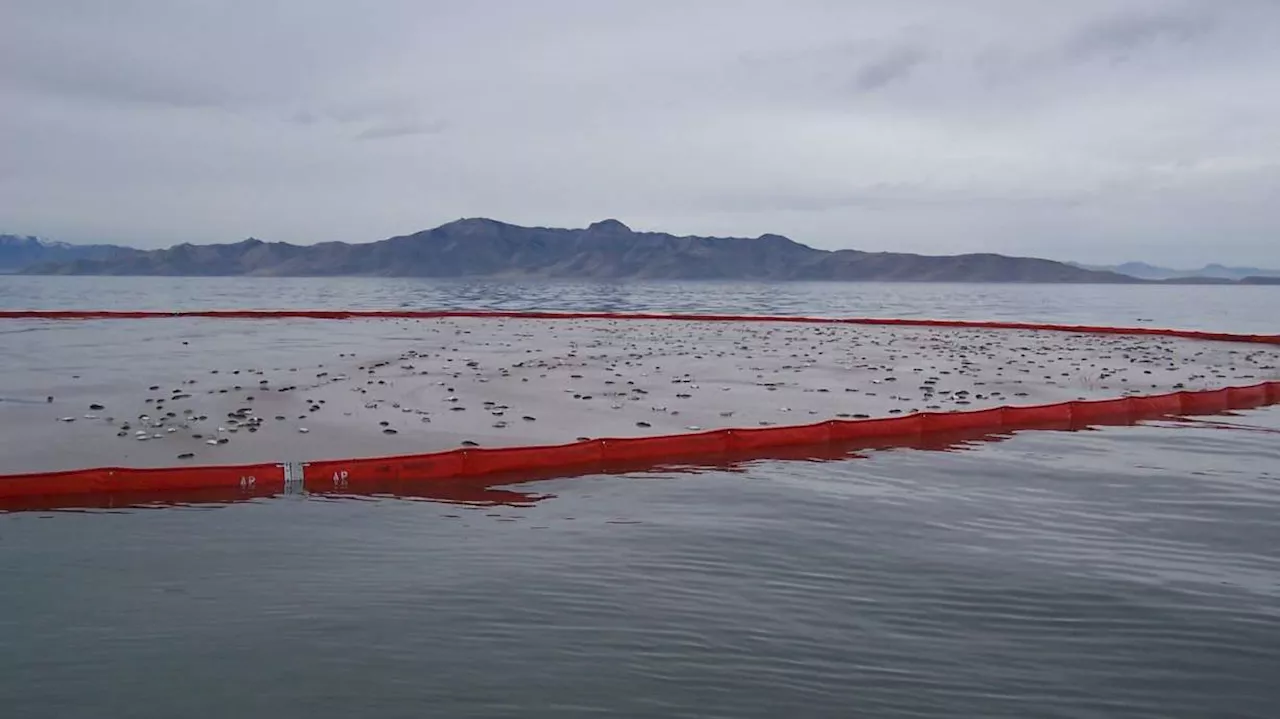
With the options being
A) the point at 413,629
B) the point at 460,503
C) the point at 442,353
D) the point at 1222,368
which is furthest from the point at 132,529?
the point at 1222,368

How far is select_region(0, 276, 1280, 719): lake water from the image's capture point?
6.68 m

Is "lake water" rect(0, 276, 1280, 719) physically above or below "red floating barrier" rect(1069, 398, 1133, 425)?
below

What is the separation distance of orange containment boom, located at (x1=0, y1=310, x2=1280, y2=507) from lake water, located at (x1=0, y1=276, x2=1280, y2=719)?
608mm

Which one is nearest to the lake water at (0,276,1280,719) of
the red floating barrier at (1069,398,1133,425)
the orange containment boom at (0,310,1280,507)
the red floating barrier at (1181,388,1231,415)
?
the orange containment boom at (0,310,1280,507)

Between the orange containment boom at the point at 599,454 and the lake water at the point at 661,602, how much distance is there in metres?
0.61

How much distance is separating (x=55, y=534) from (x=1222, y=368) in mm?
29282

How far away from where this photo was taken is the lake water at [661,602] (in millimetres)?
6684

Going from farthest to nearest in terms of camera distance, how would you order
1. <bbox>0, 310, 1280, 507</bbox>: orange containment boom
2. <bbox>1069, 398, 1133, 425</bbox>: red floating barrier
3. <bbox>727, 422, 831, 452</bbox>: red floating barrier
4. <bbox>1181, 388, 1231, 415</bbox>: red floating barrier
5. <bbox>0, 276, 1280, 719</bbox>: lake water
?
<bbox>1181, 388, 1231, 415</bbox>: red floating barrier → <bbox>1069, 398, 1133, 425</bbox>: red floating barrier → <bbox>727, 422, 831, 452</bbox>: red floating barrier → <bbox>0, 310, 1280, 507</bbox>: orange containment boom → <bbox>0, 276, 1280, 719</bbox>: lake water

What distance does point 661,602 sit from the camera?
835cm

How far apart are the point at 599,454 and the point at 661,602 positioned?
17.7 ft

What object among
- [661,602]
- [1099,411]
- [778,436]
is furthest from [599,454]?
[1099,411]

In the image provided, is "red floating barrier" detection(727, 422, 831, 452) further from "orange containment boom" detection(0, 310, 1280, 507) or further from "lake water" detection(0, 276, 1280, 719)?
"lake water" detection(0, 276, 1280, 719)

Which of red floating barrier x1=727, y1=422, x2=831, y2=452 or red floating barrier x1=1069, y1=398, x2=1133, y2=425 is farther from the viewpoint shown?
red floating barrier x1=1069, y1=398, x2=1133, y2=425

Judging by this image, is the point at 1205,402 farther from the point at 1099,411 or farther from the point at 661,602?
the point at 661,602
